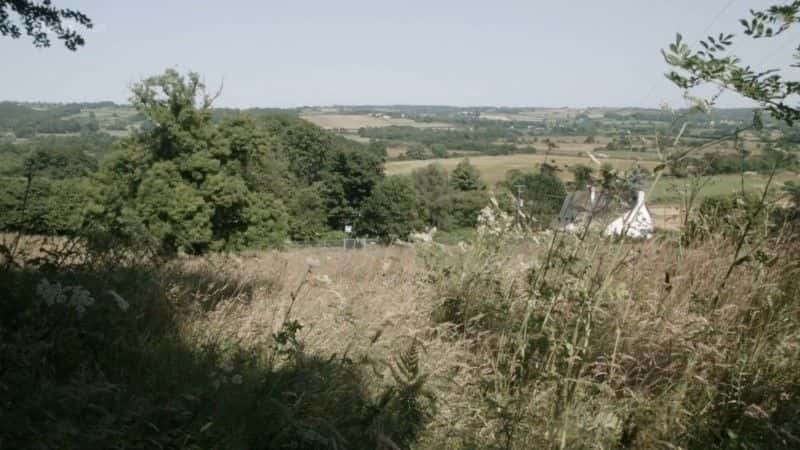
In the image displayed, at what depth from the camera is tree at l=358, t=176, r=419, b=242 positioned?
60844mm

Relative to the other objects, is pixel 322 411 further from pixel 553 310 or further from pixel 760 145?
pixel 760 145

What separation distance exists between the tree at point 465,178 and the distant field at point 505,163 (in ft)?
2.90

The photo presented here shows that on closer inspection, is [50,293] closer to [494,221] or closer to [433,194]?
[494,221]

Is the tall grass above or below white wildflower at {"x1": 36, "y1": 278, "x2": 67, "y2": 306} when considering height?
below

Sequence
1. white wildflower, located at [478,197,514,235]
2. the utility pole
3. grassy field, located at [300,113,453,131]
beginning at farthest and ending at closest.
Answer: grassy field, located at [300,113,453,131]
white wildflower, located at [478,197,514,235]
the utility pole

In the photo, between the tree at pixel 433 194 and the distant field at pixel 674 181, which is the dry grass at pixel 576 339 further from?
the tree at pixel 433 194

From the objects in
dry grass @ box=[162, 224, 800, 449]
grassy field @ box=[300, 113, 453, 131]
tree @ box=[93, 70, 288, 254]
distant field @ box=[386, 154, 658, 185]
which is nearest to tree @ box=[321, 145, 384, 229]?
distant field @ box=[386, 154, 658, 185]

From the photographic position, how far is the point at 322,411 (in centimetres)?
290

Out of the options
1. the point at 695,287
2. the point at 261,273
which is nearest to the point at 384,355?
the point at 695,287

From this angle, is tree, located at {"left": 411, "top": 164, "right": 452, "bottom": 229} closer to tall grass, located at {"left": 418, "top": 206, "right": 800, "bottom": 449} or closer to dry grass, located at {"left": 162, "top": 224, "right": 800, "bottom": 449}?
dry grass, located at {"left": 162, "top": 224, "right": 800, "bottom": 449}

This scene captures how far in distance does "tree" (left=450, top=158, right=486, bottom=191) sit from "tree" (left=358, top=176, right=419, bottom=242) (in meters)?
6.61

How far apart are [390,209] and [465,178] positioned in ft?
35.8

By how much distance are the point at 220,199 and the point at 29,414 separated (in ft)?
120

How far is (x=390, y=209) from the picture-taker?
61188 millimetres
